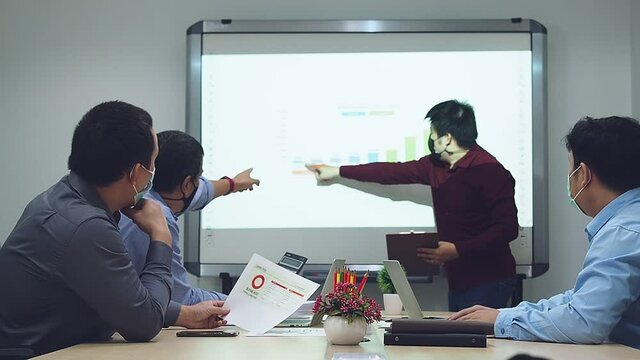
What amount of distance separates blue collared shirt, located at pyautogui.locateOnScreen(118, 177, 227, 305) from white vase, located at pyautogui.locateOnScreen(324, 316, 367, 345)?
0.64 meters

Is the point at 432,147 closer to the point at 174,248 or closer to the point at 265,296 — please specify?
the point at 174,248

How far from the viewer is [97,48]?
434cm

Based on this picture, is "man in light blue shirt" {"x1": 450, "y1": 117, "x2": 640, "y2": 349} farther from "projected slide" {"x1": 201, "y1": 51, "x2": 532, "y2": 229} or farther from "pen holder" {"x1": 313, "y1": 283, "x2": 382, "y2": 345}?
"projected slide" {"x1": 201, "y1": 51, "x2": 532, "y2": 229}

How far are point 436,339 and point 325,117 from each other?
2366 mm

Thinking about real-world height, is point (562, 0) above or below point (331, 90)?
above

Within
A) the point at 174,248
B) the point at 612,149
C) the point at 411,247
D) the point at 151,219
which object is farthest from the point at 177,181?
the point at 612,149

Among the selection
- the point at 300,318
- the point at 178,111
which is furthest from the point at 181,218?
the point at 300,318

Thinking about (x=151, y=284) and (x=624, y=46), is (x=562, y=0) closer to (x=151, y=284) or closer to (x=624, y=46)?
(x=624, y=46)

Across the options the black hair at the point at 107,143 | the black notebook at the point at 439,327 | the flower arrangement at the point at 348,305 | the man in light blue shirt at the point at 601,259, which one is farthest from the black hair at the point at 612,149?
the black hair at the point at 107,143

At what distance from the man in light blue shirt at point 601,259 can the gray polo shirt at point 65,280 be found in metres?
0.93

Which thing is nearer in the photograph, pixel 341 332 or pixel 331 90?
pixel 341 332

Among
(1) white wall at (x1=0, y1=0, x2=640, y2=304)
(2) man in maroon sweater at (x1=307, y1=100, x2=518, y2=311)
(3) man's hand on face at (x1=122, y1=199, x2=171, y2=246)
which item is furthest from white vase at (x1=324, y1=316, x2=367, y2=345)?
(1) white wall at (x1=0, y1=0, x2=640, y2=304)

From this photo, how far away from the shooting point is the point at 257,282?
7.82 feet

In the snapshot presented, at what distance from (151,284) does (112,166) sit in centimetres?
32
